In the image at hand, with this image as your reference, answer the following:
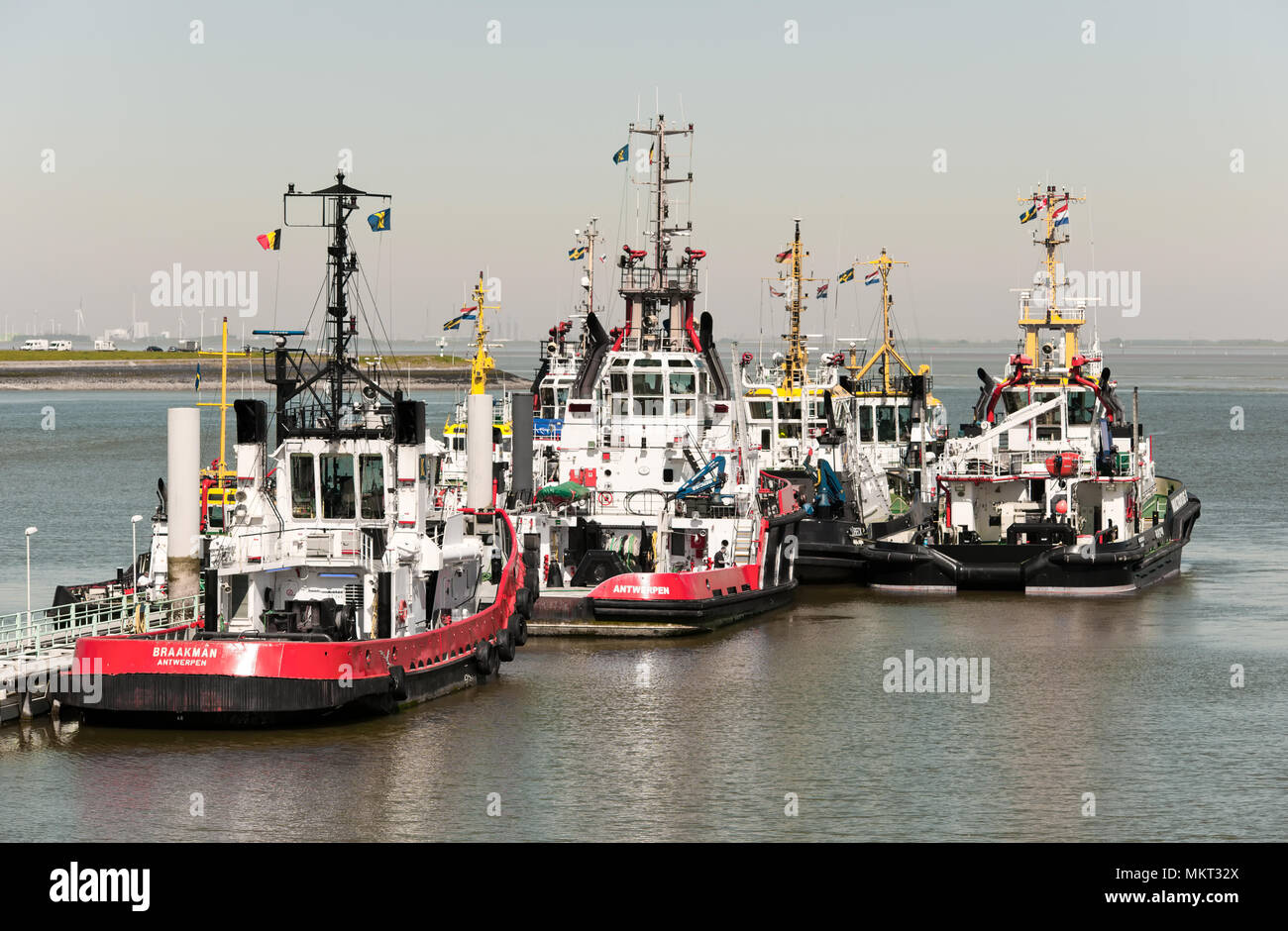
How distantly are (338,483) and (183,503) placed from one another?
3318 mm

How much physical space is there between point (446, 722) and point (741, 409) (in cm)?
1581

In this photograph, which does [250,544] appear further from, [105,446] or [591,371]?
[105,446]

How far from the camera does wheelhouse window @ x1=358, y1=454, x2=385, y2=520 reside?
2944cm

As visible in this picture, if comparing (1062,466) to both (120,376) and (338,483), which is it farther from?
(120,376)

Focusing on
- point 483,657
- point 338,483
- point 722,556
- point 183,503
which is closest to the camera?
point 338,483

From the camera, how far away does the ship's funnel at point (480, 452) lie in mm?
36781

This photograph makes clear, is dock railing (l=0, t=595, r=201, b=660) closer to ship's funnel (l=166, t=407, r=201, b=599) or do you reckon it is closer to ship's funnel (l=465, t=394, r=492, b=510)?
ship's funnel (l=166, t=407, r=201, b=599)

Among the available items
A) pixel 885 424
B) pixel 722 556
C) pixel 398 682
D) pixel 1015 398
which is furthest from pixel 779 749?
pixel 885 424

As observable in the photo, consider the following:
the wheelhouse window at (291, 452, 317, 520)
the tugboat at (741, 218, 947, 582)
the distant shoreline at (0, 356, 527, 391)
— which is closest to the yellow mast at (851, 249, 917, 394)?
the tugboat at (741, 218, 947, 582)

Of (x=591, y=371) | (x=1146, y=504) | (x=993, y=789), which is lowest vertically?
(x=993, y=789)

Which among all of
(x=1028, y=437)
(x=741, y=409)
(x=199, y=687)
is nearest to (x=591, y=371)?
(x=741, y=409)

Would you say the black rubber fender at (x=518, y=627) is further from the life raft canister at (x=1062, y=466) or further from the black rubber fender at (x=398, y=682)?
the life raft canister at (x=1062, y=466)

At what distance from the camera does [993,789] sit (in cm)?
2508

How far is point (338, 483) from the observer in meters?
A: 29.5
